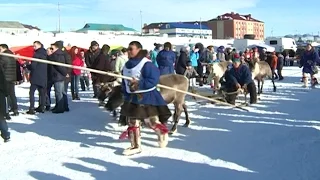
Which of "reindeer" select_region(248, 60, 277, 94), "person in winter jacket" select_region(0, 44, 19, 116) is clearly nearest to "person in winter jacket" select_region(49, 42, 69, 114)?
"person in winter jacket" select_region(0, 44, 19, 116)

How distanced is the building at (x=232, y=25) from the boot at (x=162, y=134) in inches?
4276

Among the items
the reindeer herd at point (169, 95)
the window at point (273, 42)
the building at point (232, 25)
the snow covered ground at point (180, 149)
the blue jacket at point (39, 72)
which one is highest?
the building at point (232, 25)

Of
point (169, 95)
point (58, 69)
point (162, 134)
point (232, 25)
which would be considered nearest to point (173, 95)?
point (169, 95)

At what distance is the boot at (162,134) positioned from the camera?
291 inches

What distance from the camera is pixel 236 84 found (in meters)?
12.3

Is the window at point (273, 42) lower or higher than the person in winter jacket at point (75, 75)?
higher

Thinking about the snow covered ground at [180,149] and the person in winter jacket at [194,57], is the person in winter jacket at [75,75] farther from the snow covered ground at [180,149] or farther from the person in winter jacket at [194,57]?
the person in winter jacket at [194,57]

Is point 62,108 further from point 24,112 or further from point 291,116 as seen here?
point 291,116

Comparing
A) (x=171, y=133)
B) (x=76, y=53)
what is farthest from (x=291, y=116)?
(x=76, y=53)

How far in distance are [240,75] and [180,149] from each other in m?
5.32

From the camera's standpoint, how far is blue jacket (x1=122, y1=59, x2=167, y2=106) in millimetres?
6875

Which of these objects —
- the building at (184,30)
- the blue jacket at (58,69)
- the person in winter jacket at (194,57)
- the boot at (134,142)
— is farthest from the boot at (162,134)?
the building at (184,30)

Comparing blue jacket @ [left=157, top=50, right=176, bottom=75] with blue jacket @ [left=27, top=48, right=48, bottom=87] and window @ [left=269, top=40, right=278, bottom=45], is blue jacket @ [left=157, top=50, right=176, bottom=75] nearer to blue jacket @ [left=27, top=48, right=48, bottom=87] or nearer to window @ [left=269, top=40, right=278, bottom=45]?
blue jacket @ [left=27, top=48, right=48, bottom=87]

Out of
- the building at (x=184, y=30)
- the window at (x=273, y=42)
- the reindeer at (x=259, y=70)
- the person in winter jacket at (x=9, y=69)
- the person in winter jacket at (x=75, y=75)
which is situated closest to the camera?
the person in winter jacket at (x=9, y=69)
